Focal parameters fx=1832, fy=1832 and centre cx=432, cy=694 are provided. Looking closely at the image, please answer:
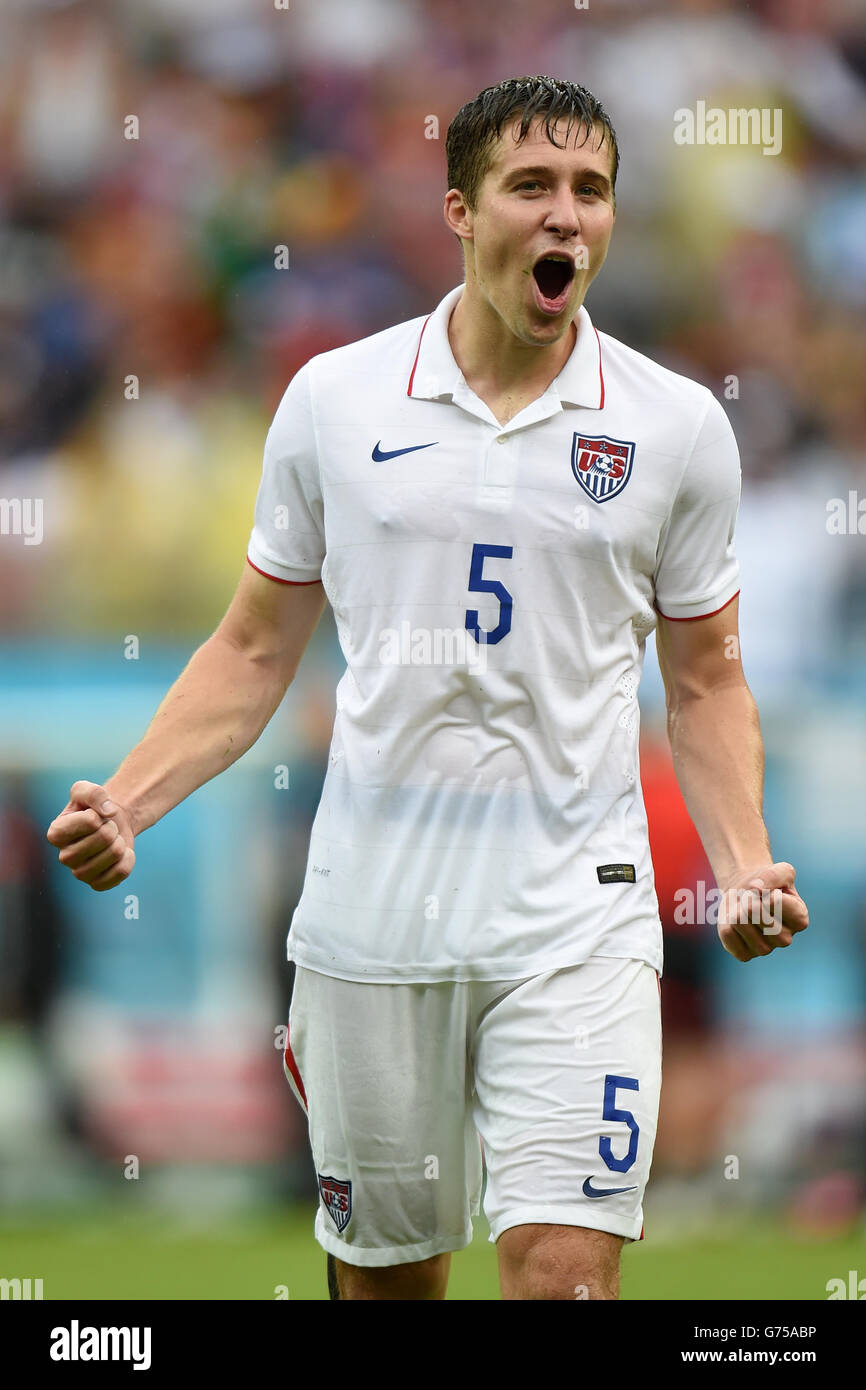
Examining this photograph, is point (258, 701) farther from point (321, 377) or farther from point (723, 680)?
point (723, 680)

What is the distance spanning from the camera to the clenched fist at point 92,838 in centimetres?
270

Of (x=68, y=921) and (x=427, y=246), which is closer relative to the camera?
(x=68, y=921)

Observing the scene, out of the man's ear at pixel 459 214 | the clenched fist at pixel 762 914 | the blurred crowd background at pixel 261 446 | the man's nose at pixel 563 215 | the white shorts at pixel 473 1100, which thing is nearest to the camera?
the clenched fist at pixel 762 914

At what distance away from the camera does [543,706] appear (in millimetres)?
2850

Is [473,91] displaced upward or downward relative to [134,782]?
upward

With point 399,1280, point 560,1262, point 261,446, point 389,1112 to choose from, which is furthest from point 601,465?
point 261,446

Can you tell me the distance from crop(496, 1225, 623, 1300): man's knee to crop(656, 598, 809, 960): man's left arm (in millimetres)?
568

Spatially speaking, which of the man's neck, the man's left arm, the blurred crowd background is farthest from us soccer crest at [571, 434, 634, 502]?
the blurred crowd background

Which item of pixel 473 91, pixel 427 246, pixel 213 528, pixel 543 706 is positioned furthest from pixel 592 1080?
pixel 473 91

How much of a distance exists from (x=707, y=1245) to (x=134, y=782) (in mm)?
2857

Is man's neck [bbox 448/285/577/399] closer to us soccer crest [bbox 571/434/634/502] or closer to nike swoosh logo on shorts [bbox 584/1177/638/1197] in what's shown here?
us soccer crest [bbox 571/434/634/502]

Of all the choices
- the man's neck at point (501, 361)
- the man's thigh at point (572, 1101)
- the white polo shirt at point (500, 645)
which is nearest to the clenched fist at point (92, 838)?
the white polo shirt at point (500, 645)

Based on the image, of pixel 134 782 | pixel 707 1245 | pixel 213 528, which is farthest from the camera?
pixel 213 528

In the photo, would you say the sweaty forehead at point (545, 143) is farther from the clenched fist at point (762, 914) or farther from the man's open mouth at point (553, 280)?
the clenched fist at point (762, 914)
